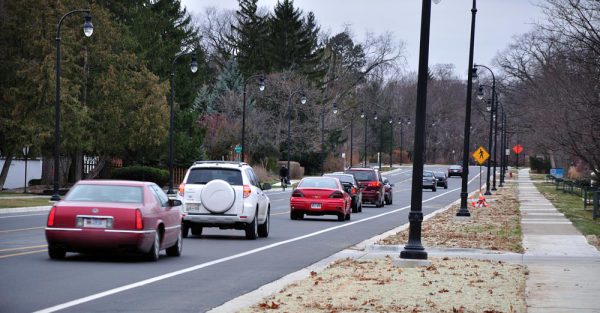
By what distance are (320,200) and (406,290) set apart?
21873 millimetres

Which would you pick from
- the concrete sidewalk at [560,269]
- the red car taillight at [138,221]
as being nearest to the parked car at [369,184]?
the concrete sidewalk at [560,269]

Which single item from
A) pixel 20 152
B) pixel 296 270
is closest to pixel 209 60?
pixel 20 152

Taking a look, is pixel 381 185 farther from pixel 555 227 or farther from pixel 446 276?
pixel 446 276

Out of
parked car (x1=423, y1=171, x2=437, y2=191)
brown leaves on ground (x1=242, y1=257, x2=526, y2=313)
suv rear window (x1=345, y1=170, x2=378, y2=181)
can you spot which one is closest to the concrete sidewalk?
brown leaves on ground (x1=242, y1=257, x2=526, y2=313)

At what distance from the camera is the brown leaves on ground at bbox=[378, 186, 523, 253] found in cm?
2448

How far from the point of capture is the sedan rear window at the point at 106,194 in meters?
18.3

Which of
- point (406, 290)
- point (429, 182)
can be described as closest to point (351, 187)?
point (406, 290)

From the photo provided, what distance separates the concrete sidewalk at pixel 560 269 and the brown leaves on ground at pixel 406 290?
31 centimetres

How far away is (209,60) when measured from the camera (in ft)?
411

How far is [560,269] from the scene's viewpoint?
18.3 m

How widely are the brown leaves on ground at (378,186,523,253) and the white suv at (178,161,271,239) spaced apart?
3.14 meters

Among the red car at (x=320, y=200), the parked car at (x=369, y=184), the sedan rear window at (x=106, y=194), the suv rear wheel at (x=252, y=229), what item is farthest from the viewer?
the parked car at (x=369, y=184)

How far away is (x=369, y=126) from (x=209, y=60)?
35.6m

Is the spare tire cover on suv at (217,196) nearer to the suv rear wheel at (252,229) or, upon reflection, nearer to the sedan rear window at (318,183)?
the suv rear wheel at (252,229)
